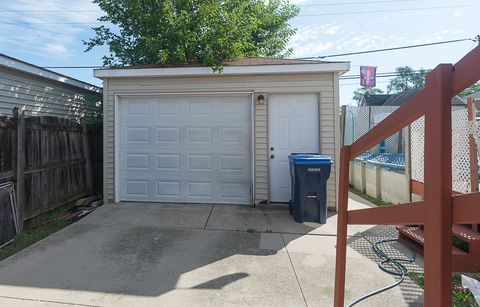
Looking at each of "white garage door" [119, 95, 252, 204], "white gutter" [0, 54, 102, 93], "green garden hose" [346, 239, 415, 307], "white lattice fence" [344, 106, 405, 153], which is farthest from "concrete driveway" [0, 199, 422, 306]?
"white lattice fence" [344, 106, 405, 153]

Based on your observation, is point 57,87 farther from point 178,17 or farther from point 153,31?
point 178,17

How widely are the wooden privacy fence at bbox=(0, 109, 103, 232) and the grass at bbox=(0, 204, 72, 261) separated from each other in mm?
145

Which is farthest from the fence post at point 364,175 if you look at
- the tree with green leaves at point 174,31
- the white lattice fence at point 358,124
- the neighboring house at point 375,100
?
the neighboring house at point 375,100

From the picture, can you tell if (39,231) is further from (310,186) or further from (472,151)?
(472,151)

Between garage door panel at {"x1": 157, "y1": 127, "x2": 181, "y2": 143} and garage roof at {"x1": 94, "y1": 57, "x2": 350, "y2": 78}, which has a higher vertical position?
garage roof at {"x1": 94, "y1": 57, "x2": 350, "y2": 78}

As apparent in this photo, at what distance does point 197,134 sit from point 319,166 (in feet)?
8.42

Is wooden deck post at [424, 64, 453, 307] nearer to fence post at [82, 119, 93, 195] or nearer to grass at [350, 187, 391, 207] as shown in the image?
grass at [350, 187, 391, 207]

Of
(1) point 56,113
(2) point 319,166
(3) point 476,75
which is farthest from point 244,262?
(1) point 56,113

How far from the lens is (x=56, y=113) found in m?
8.20

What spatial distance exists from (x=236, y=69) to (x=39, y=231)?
14.1 ft

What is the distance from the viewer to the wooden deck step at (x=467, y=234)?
333cm

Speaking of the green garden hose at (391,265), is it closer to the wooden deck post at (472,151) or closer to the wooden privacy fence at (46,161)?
the wooden deck post at (472,151)

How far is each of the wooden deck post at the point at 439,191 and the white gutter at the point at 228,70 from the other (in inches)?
196

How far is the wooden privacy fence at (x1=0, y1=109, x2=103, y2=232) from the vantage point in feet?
15.3
